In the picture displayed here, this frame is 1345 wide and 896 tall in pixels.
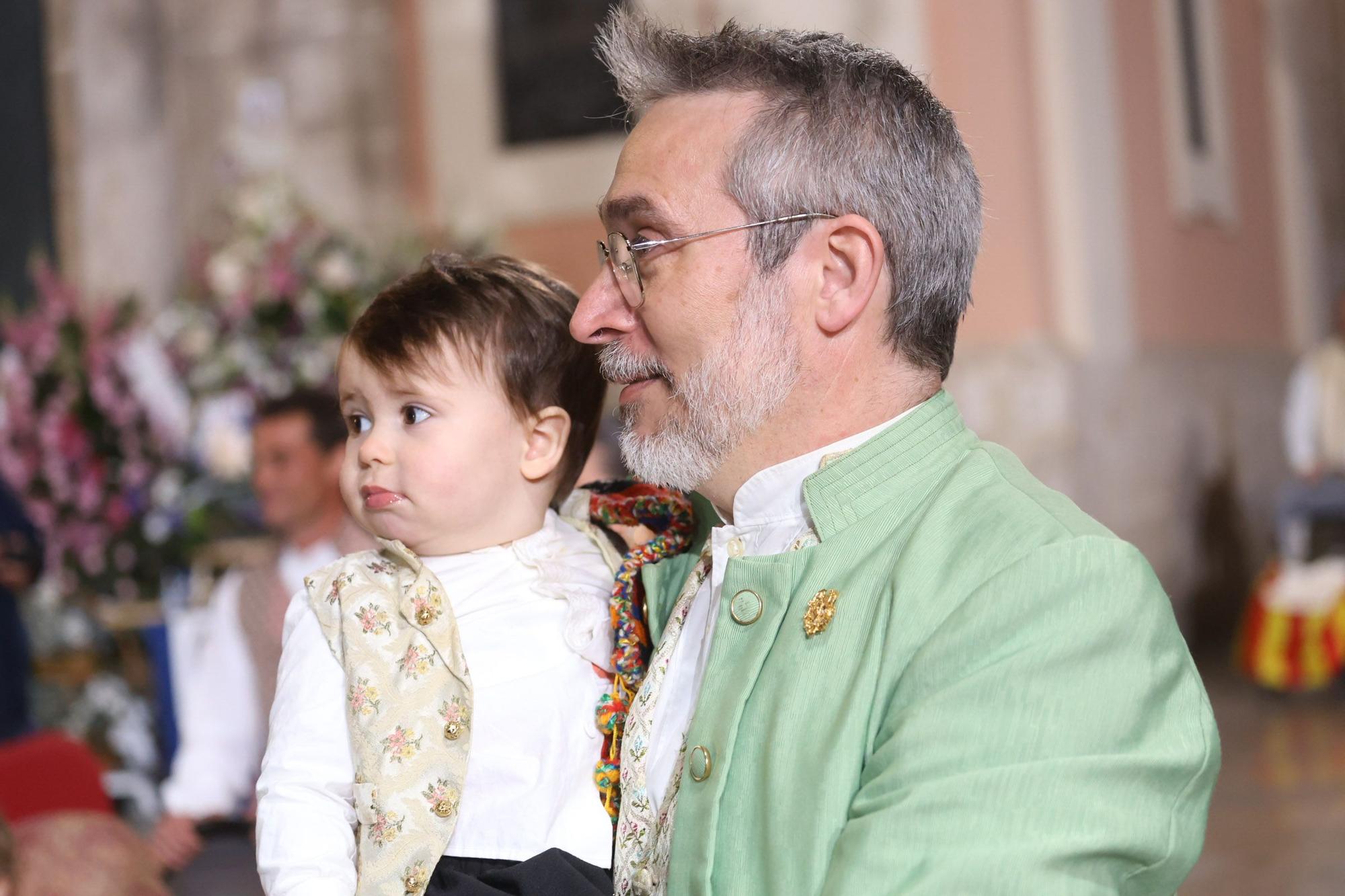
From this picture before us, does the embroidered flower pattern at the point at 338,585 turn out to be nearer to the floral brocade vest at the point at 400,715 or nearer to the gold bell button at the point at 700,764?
the floral brocade vest at the point at 400,715

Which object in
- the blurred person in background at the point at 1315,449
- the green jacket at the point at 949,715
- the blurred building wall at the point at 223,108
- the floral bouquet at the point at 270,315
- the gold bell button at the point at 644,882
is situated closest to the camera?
the green jacket at the point at 949,715

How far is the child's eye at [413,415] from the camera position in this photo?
6.00ft

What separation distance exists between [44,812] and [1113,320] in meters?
6.47

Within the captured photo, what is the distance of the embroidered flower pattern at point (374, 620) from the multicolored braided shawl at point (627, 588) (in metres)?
0.27

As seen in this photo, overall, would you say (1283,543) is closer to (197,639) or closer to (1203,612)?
(1203,612)

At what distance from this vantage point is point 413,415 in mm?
1836

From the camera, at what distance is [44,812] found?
3.21 metres

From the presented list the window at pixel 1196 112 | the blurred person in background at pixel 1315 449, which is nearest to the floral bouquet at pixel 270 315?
the blurred person in background at pixel 1315 449

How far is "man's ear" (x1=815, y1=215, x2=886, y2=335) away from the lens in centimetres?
168

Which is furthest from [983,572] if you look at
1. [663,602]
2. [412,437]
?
[412,437]

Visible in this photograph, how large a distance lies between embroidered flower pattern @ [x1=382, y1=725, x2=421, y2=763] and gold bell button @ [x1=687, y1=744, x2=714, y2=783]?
35 cm

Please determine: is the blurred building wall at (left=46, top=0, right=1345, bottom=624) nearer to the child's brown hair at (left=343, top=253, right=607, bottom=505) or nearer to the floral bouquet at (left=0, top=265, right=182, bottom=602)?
the floral bouquet at (left=0, top=265, right=182, bottom=602)

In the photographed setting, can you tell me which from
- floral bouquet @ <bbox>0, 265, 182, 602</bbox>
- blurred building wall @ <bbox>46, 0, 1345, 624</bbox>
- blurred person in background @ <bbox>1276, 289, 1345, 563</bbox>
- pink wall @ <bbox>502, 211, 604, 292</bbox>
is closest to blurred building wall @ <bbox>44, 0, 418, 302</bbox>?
blurred building wall @ <bbox>46, 0, 1345, 624</bbox>

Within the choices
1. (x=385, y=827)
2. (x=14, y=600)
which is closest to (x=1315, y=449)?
(x=14, y=600)
